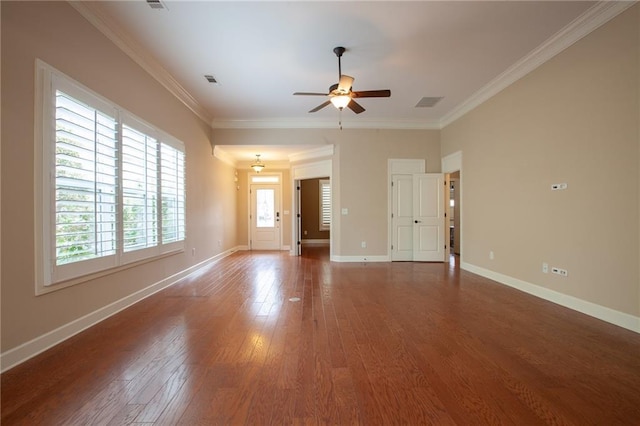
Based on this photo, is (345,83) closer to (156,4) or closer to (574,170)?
(156,4)

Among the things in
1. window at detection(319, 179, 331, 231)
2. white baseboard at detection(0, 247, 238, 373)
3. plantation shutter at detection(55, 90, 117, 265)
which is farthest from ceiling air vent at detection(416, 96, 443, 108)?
white baseboard at detection(0, 247, 238, 373)

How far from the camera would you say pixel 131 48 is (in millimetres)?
3369

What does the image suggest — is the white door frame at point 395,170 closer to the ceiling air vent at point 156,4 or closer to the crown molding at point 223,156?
the crown molding at point 223,156

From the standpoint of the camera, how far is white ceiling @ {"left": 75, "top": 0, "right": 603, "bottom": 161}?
2865 mm

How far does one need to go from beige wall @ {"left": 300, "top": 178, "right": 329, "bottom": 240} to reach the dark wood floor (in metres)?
6.66

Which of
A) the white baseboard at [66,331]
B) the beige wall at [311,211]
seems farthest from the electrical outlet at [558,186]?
the beige wall at [311,211]

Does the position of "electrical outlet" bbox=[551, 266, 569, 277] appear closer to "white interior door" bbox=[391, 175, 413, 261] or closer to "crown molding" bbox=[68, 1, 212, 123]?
"white interior door" bbox=[391, 175, 413, 261]

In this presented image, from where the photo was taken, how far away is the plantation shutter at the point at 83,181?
244 centimetres

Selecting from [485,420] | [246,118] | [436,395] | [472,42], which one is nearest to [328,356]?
[436,395]

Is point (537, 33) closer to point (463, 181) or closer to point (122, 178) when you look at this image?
point (463, 181)

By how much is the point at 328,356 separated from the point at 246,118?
212 inches

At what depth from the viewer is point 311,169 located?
23.3 ft

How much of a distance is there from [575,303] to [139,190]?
544 centimetres

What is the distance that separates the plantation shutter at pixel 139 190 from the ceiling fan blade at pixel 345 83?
261 centimetres
